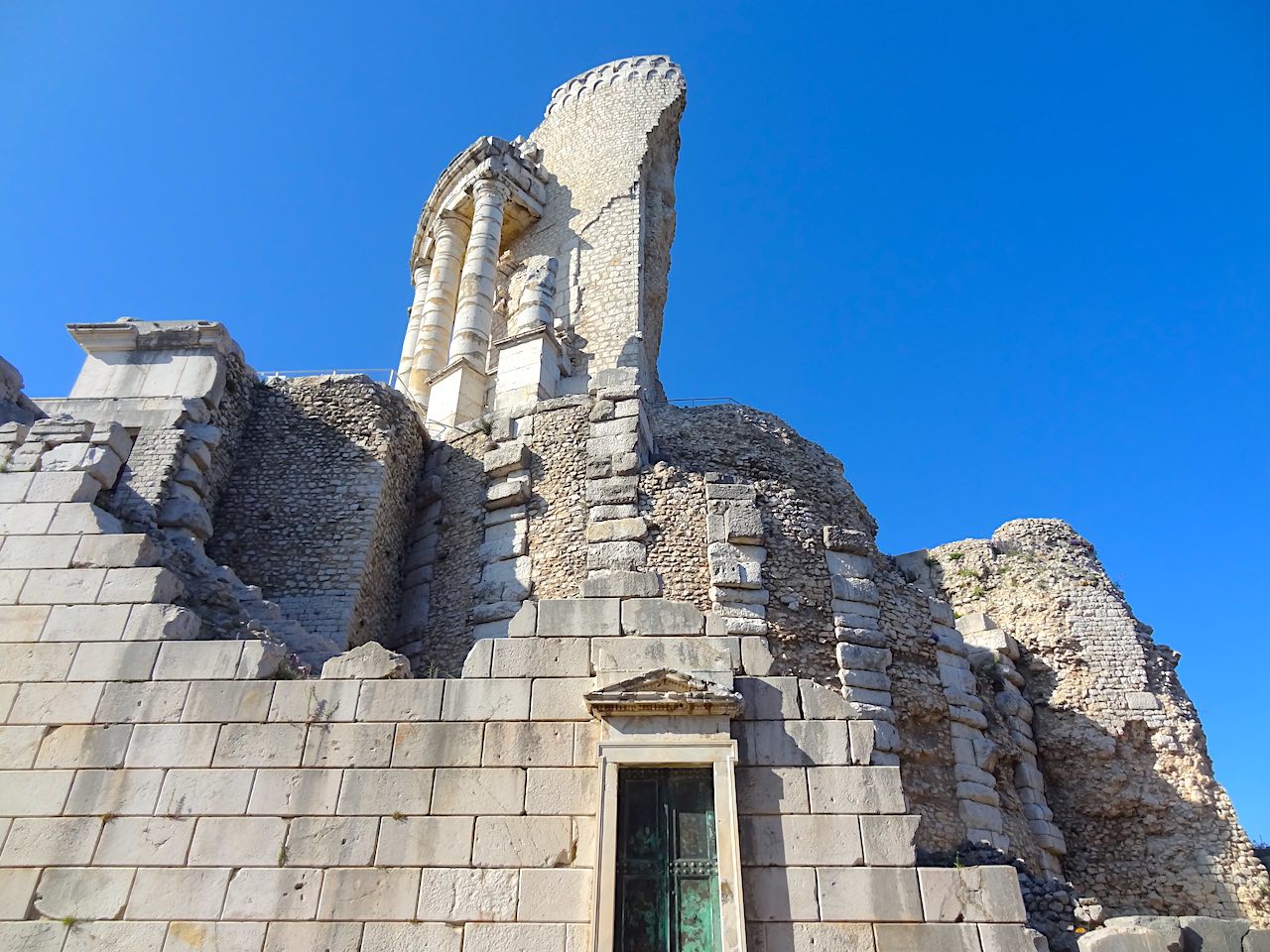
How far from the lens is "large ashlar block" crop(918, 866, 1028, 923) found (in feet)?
21.6

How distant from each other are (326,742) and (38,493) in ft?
13.6

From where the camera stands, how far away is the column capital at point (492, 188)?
2481 centimetres

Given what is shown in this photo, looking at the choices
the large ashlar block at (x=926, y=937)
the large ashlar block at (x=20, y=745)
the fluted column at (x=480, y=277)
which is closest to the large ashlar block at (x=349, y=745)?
the large ashlar block at (x=20, y=745)

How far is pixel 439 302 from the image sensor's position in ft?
78.1

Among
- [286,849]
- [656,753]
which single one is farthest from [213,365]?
[656,753]

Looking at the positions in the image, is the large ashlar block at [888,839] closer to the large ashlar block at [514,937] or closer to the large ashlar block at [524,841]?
the large ashlar block at [524,841]

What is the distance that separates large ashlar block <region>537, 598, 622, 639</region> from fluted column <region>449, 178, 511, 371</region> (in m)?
13.1

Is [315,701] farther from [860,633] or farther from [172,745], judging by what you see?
[860,633]

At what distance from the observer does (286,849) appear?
6.90 metres

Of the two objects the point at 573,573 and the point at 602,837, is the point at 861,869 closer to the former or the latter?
the point at 602,837

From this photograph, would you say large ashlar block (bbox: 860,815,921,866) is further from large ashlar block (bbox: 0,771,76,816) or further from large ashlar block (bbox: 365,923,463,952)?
large ashlar block (bbox: 0,771,76,816)

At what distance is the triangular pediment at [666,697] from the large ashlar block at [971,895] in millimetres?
1872

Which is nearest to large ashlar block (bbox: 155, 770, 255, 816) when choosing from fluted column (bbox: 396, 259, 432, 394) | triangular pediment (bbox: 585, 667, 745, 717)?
triangular pediment (bbox: 585, 667, 745, 717)

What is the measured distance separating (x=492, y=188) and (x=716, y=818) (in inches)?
836
